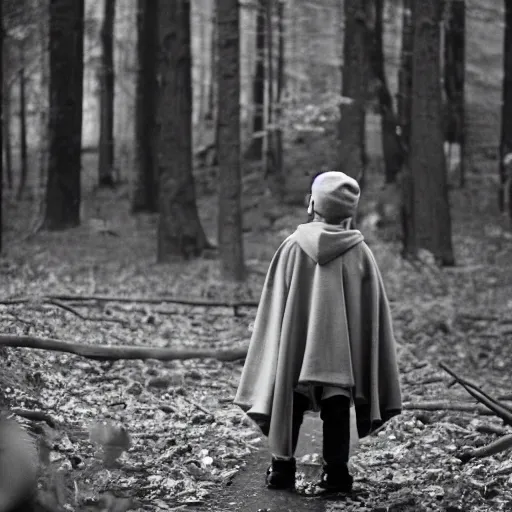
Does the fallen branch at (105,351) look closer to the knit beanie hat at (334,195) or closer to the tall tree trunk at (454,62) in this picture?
the knit beanie hat at (334,195)

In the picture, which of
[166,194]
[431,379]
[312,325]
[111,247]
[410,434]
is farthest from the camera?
[111,247]

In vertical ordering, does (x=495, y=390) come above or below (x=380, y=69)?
below

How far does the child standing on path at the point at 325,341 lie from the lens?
16.6ft

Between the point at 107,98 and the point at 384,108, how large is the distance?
1240 cm

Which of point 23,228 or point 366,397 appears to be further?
point 23,228

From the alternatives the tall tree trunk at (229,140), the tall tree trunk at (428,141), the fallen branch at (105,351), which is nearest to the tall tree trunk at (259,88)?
the tall tree trunk at (428,141)

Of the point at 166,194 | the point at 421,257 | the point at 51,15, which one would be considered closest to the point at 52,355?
the point at 166,194

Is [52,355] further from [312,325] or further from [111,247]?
[111,247]

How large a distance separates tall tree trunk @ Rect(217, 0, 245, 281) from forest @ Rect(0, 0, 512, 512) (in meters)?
0.03

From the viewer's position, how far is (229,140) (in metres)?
13.6

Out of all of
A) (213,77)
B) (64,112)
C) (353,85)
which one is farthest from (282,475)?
(213,77)

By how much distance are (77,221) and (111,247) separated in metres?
1.99

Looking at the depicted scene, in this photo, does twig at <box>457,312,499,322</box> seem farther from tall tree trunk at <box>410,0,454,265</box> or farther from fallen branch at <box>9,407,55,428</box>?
fallen branch at <box>9,407,55,428</box>

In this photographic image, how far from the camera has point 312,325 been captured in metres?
5.03
